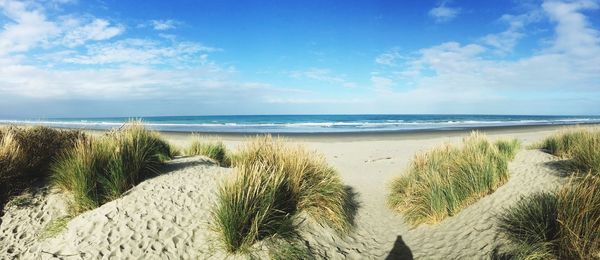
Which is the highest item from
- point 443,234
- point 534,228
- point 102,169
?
point 102,169

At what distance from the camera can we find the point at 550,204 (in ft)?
17.1

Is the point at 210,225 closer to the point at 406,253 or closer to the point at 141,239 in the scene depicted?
the point at 141,239

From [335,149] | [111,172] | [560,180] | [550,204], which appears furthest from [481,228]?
[335,149]

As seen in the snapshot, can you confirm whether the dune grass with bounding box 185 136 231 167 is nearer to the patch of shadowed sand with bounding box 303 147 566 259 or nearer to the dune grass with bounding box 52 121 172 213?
the dune grass with bounding box 52 121 172 213

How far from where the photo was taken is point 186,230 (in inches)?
231

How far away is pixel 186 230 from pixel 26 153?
4266mm

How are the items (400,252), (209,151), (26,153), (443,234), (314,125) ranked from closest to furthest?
(400,252) < (443,234) < (26,153) < (209,151) < (314,125)

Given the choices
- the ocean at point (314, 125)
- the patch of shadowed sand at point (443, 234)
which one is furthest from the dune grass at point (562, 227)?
the ocean at point (314, 125)

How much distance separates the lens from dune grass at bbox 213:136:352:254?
17.6 feet

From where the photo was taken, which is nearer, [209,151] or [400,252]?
[400,252]

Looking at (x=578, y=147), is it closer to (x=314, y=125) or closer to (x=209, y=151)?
(x=209, y=151)

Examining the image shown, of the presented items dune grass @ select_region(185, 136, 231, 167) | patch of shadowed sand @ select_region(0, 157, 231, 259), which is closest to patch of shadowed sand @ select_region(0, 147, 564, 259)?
patch of shadowed sand @ select_region(0, 157, 231, 259)

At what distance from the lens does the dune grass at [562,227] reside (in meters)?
4.38

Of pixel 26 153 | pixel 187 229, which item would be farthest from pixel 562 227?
pixel 26 153
